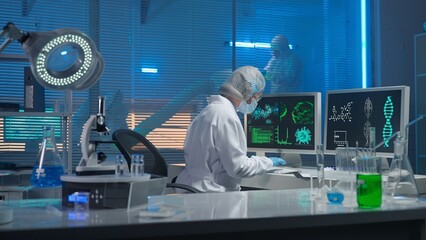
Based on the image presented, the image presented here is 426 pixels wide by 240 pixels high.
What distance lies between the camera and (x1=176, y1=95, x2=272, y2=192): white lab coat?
2914mm

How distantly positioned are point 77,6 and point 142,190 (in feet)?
10.3

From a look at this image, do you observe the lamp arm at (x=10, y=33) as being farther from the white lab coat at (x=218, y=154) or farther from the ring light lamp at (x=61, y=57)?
the white lab coat at (x=218, y=154)

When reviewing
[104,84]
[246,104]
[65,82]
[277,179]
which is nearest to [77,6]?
[104,84]

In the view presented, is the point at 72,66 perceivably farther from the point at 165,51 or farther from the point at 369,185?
the point at 165,51

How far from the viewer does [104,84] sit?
4516 mm

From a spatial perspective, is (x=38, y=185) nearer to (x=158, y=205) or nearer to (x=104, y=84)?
(x=158, y=205)

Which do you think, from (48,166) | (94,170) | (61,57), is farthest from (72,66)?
(48,166)

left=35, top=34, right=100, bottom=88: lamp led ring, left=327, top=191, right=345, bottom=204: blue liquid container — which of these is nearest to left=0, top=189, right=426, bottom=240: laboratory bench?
left=327, top=191, right=345, bottom=204: blue liquid container

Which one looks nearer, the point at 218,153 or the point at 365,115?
the point at 218,153

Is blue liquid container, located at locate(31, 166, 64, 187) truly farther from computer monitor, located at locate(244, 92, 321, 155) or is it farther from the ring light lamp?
computer monitor, located at locate(244, 92, 321, 155)

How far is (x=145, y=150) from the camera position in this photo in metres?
3.28

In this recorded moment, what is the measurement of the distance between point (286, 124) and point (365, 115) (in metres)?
0.60

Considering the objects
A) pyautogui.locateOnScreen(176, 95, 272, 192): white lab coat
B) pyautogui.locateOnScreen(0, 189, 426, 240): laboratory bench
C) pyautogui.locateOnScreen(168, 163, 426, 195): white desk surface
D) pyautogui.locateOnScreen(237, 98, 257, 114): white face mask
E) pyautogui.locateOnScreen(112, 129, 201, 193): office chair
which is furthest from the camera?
pyautogui.locateOnScreen(237, 98, 257, 114): white face mask

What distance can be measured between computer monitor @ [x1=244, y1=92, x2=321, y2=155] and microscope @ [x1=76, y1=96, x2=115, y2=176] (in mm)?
1962
